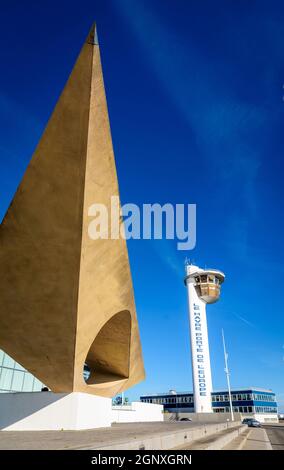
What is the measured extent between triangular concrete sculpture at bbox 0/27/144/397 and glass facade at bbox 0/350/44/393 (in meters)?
20.5

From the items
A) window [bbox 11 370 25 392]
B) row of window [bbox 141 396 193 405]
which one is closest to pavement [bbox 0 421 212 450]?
window [bbox 11 370 25 392]

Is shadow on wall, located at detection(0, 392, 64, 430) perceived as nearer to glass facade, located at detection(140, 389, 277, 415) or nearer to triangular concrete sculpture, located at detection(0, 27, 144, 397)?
triangular concrete sculpture, located at detection(0, 27, 144, 397)

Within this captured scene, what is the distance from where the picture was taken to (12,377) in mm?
33906

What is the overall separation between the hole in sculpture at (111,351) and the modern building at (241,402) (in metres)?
57.6

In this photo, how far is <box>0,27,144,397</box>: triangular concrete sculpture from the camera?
1023 cm

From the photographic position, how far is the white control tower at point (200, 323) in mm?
52219

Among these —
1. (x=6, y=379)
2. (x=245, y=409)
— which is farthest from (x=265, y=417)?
(x=6, y=379)

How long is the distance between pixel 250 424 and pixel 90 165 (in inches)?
1703

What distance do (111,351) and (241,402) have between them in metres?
62.0

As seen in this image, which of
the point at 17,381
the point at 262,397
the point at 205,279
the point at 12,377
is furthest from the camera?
the point at 262,397

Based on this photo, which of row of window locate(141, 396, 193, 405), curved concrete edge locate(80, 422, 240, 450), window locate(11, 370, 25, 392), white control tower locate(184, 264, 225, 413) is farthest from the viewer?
row of window locate(141, 396, 193, 405)

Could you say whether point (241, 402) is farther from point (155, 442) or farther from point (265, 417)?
point (155, 442)

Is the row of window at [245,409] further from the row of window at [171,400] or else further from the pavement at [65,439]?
the pavement at [65,439]
